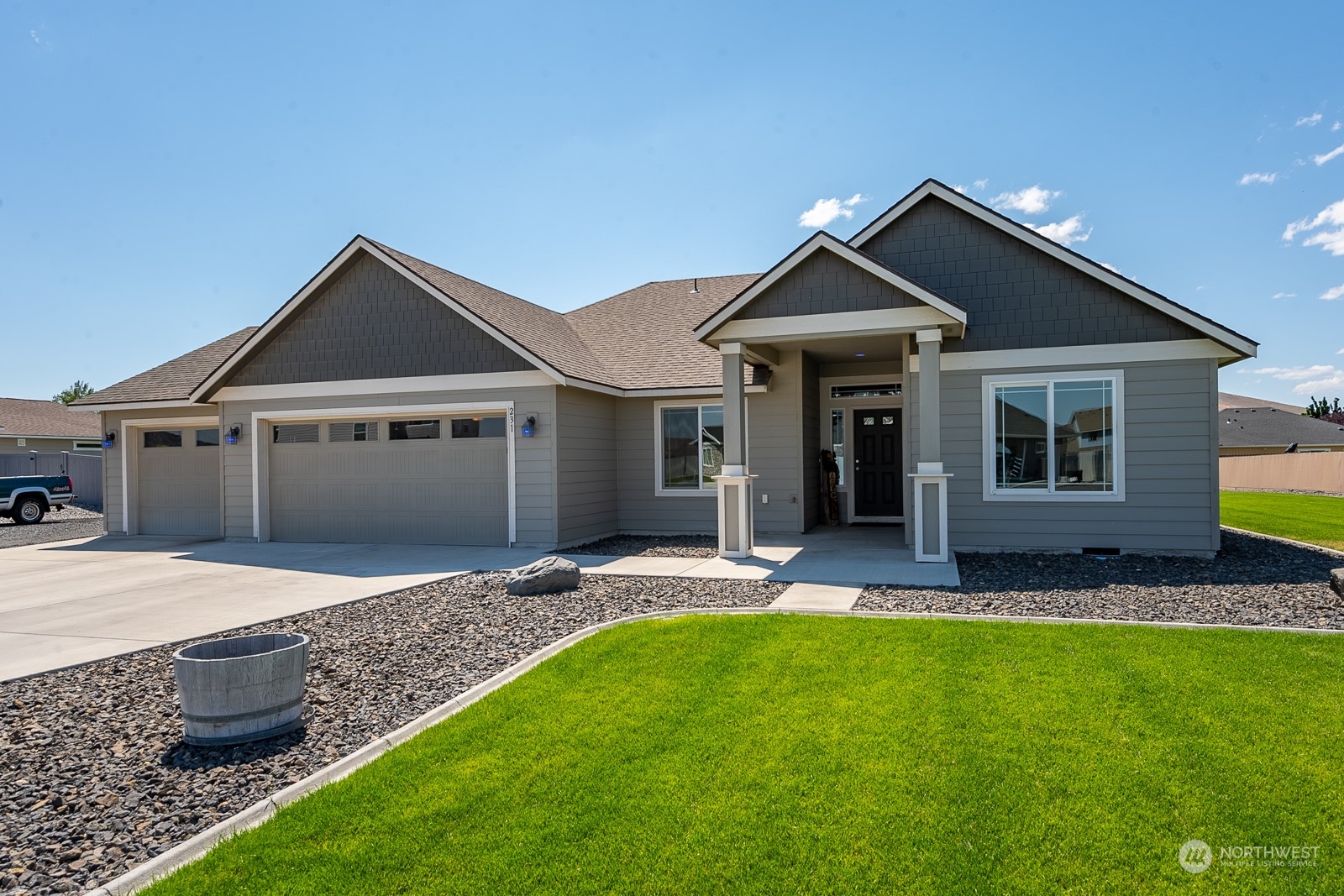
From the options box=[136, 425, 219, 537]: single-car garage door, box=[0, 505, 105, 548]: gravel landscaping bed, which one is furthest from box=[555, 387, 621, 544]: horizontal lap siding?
box=[0, 505, 105, 548]: gravel landscaping bed

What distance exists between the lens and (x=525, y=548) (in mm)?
12422

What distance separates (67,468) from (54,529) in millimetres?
9672

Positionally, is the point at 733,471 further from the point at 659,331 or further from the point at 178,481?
the point at 178,481

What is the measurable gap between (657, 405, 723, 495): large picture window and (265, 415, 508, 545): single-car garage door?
296 cm

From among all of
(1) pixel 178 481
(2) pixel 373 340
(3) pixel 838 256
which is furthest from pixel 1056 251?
(1) pixel 178 481

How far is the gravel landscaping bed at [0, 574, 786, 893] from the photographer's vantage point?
3.42m

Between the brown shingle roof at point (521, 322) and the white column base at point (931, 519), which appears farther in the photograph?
the brown shingle roof at point (521, 322)

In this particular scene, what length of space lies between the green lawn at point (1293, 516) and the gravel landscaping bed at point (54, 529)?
22.7 metres

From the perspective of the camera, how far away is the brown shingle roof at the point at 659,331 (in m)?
14.2

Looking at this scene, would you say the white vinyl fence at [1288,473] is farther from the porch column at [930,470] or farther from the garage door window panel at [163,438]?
the garage door window panel at [163,438]

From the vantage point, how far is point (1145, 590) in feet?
27.3

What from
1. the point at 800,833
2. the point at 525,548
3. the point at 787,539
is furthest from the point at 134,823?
the point at 787,539

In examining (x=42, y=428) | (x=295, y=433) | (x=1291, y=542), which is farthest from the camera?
(x=42, y=428)

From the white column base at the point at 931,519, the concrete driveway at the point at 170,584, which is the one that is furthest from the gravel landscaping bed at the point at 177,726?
the white column base at the point at 931,519
